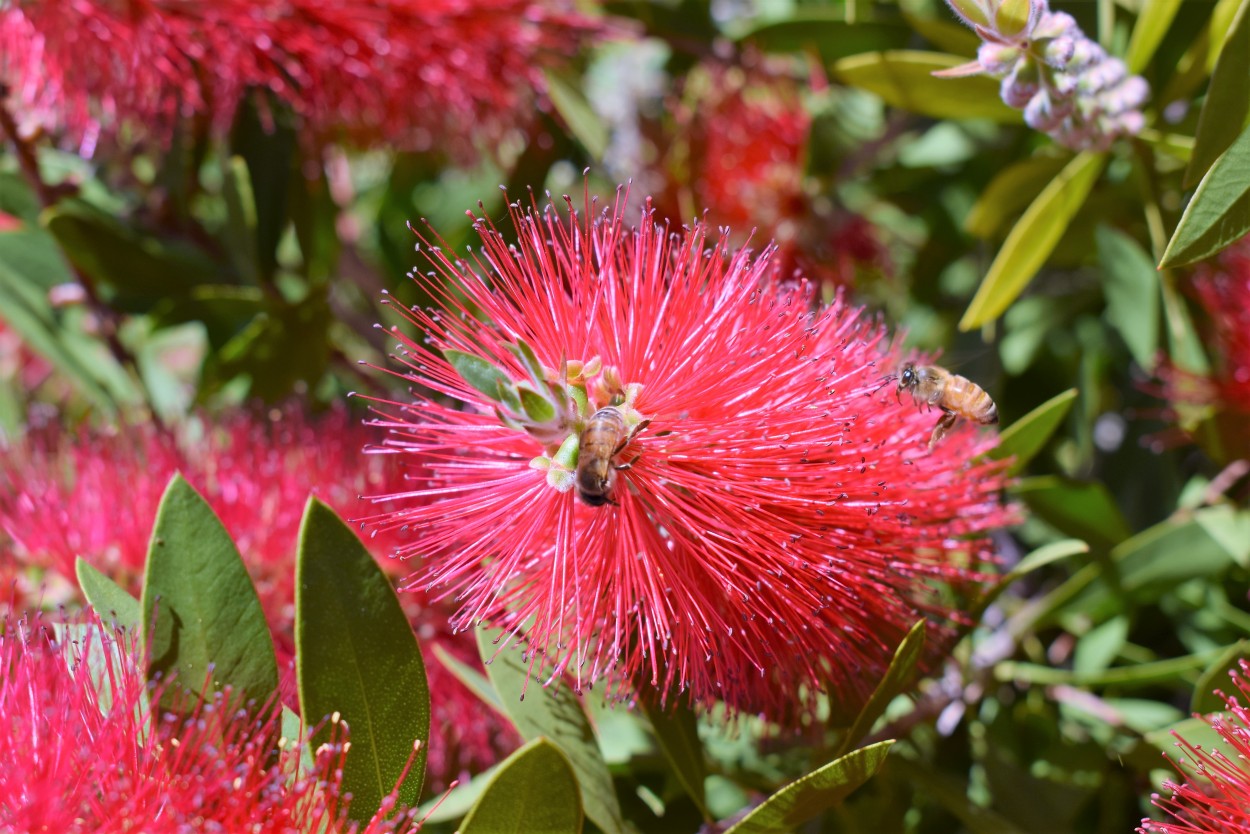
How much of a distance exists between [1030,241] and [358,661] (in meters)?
0.99

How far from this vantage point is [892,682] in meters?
1.12

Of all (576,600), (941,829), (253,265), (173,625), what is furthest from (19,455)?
(941,829)

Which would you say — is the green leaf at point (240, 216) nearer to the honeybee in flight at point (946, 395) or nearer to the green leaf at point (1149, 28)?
the honeybee in flight at point (946, 395)

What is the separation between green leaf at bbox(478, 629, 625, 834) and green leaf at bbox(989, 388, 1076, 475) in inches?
23.6

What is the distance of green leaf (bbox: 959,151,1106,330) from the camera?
143 centimetres

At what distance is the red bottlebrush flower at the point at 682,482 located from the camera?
3.62 ft

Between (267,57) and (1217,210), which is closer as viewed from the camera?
(1217,210)

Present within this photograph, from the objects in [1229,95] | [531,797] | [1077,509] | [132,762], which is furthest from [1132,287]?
[132,762]

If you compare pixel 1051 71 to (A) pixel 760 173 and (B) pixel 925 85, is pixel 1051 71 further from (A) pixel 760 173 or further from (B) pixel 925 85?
(A) pixel 760 173

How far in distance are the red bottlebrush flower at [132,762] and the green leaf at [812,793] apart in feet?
1.15

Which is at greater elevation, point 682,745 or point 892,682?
point 892,682

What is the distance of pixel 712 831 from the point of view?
125 cm

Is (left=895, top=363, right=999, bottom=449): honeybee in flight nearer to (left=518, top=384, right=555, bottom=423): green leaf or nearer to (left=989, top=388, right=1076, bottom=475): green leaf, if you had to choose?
(left=989, top=388, right=1076, bottom=475): green leaf

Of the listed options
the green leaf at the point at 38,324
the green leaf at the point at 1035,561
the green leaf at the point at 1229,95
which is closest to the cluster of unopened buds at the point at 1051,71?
the green leaf at the point at 1229,95
